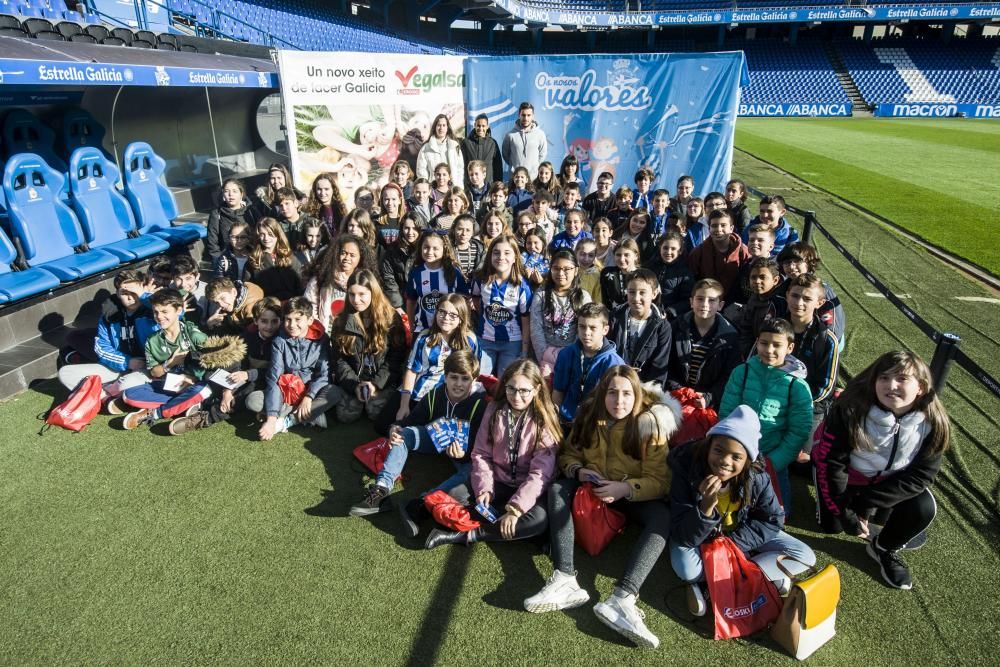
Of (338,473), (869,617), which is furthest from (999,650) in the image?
(338,473)

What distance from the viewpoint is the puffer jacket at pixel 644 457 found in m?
3.37

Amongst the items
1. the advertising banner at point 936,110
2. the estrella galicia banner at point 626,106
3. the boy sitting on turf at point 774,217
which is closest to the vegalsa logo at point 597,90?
the estrella galicia banner at point 626,106

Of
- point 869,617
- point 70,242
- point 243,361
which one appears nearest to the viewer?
point 869,617

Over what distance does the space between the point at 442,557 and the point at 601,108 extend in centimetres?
805

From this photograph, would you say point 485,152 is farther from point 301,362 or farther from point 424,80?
point 301,362

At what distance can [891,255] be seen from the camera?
9.00 m

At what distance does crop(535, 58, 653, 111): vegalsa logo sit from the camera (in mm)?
9359

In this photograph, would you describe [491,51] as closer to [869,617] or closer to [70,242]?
[70,242]

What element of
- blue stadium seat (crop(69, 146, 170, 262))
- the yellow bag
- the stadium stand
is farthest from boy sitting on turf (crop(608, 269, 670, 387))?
the stadium stand

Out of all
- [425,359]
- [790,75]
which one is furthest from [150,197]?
[790,75]

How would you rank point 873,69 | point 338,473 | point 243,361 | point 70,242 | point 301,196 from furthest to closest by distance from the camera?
point 873,69
point 301,196
point 70,242
point 243,361
point 338,473

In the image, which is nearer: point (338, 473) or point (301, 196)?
point (338, 473)

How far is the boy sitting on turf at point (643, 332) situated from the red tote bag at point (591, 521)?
4.05 ft

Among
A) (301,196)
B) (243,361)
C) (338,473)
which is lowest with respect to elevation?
(338,473)
